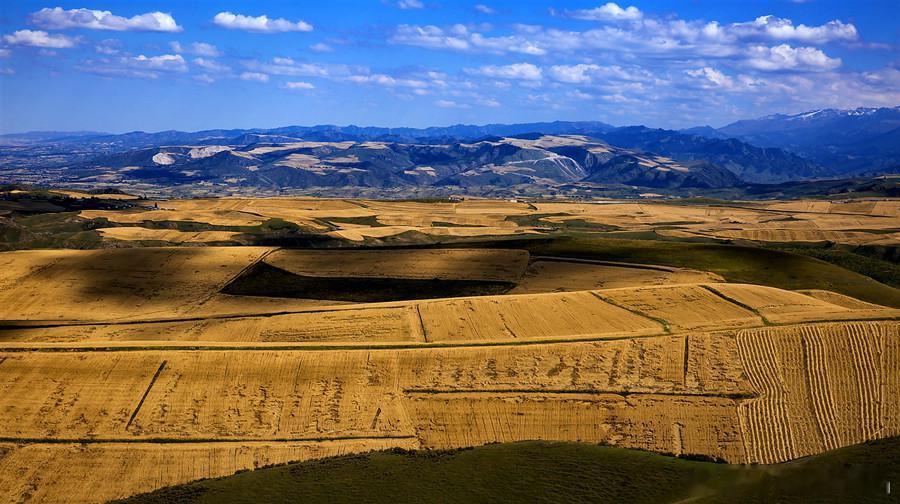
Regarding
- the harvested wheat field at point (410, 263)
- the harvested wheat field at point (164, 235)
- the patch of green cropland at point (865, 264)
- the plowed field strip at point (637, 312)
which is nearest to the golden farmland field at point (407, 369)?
the plowed field strip at point (637, 312)

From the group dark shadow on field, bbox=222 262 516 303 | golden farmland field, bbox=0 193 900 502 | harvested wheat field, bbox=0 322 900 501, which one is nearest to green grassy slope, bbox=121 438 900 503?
golden farmland field, bbox=0 193 900 502

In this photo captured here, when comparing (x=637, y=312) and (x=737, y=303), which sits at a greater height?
(x=737, y=303)

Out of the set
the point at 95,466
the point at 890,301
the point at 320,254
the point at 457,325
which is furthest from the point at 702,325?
the point at 320,254

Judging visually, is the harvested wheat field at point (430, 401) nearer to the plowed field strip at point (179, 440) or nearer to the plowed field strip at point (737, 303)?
the plowed field strip at point (179, 440)

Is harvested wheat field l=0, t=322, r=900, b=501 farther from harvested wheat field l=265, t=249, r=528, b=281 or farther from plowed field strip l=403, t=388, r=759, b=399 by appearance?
harvested wheat field l=265, t=249, r=528, b=281

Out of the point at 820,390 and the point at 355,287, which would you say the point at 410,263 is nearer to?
the point at 355,287

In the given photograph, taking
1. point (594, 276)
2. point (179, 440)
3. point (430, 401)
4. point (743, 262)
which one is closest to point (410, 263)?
point (594, 276)
